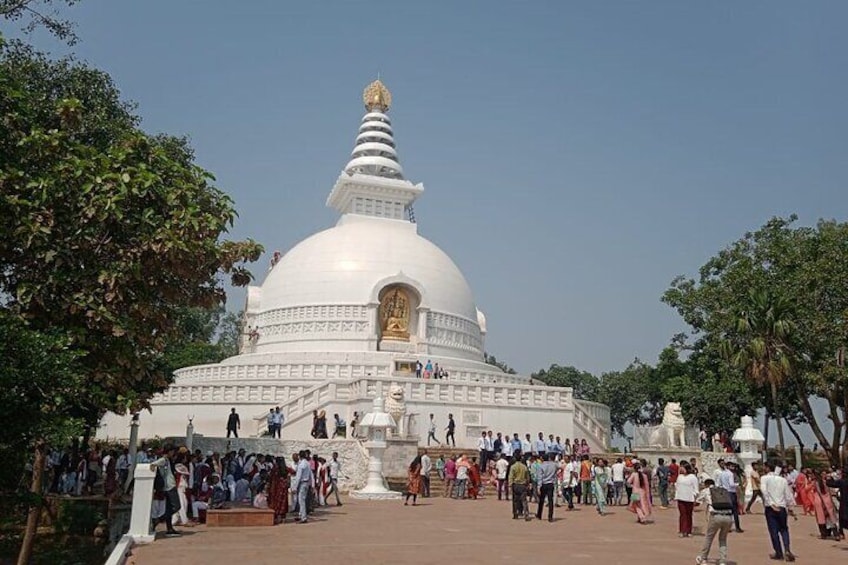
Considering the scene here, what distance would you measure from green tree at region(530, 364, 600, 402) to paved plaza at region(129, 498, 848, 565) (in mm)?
57182

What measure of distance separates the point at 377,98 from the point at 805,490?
45.3m

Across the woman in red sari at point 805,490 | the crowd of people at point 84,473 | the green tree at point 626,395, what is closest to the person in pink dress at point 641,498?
the woman in red sari at point 805,490

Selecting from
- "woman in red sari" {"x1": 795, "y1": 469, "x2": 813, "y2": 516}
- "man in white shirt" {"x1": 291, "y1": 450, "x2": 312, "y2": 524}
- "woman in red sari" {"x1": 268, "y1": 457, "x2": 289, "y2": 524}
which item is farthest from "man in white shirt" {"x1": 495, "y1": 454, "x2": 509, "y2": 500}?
"woman in red sari" {"x1": 268, "y1": 457, "x2": 289, "y2": 524}

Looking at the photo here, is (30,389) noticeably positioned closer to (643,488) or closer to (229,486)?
(229,486)

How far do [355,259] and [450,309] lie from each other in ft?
20.7

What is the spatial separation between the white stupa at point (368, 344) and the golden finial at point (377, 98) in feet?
6.58

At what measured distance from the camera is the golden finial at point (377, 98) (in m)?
59.3

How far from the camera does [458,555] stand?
1197 cm

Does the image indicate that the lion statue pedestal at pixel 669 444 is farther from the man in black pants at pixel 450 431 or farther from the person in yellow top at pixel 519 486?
the person in yellow top at pixel 519 486

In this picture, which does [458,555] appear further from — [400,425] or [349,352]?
[349,352]

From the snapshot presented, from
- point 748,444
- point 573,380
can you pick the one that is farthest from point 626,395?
point 748,444

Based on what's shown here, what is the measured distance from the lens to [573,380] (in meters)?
77.9

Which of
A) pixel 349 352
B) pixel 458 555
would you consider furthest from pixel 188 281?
pixel 349 352

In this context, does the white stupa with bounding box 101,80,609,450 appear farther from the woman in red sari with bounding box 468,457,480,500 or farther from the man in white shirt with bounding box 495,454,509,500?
the man in white shirt with bounding box 495,454,509,500
